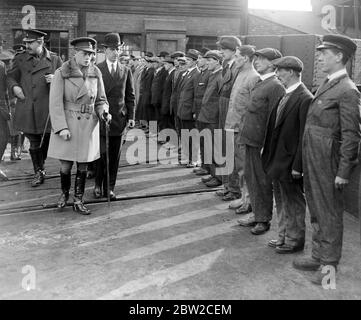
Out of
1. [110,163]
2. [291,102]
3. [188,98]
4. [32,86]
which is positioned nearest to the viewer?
[291,102]

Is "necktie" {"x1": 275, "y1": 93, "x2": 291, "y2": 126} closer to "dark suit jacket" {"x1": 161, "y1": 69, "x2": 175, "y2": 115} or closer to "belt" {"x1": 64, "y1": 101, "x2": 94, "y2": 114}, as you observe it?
"belt" {"x1": 64, "y1": 101, "x2": 94, "y2": 114}

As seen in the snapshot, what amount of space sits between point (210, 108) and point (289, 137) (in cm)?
296

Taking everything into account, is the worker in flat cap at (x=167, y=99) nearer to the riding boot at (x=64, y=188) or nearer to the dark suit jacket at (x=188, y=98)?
the dark suit jacket at (x=188, y=98)

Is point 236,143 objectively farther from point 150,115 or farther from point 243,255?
point 150,115

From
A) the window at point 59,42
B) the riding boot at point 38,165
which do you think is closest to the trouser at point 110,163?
the riding boot at point 38,165

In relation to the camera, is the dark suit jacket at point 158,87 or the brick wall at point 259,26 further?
the brick wall at point 259,26

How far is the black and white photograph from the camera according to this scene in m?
4.04

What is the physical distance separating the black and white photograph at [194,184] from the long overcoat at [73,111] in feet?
0.05

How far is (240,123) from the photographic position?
6.02 metres

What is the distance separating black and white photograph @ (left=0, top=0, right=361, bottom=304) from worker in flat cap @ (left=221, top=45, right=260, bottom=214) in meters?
0.02

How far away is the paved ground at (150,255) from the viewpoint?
13.0 ft

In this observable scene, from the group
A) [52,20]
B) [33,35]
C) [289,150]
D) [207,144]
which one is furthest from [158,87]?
[52,20]

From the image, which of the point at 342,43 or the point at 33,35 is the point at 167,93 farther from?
the point at 342,43
